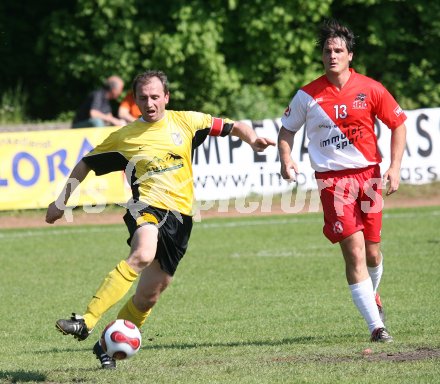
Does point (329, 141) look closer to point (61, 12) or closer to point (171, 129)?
point (171, 129)

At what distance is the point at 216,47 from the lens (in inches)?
907

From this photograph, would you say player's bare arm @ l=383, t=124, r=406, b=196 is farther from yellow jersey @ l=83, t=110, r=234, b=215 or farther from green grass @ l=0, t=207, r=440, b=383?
yellow jersey @ l=83, t=110, r=234, b=215

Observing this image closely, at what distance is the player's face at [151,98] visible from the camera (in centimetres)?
697

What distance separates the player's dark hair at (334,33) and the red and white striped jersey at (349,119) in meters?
0.25

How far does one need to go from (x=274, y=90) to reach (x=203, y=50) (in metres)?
2.18

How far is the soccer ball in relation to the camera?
6.38 metres

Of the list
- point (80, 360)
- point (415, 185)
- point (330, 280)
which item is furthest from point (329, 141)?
point (415, 185)

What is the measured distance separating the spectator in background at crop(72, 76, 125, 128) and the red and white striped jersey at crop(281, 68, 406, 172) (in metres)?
10.9

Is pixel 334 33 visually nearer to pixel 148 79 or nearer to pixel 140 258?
pixel 148 79

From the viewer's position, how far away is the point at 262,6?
22.8m

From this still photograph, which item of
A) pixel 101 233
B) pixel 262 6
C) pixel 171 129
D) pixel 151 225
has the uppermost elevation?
pixel 262 6

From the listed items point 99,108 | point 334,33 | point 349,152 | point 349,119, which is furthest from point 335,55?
point 99,108

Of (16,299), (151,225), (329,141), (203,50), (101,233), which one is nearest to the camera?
(151,225)

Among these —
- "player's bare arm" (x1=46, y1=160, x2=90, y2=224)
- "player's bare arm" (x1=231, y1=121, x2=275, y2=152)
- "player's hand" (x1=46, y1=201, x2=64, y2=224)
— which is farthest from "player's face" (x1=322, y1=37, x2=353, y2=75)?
"player's hand" (x1=46, y1=201, x2=64, y2=224)
